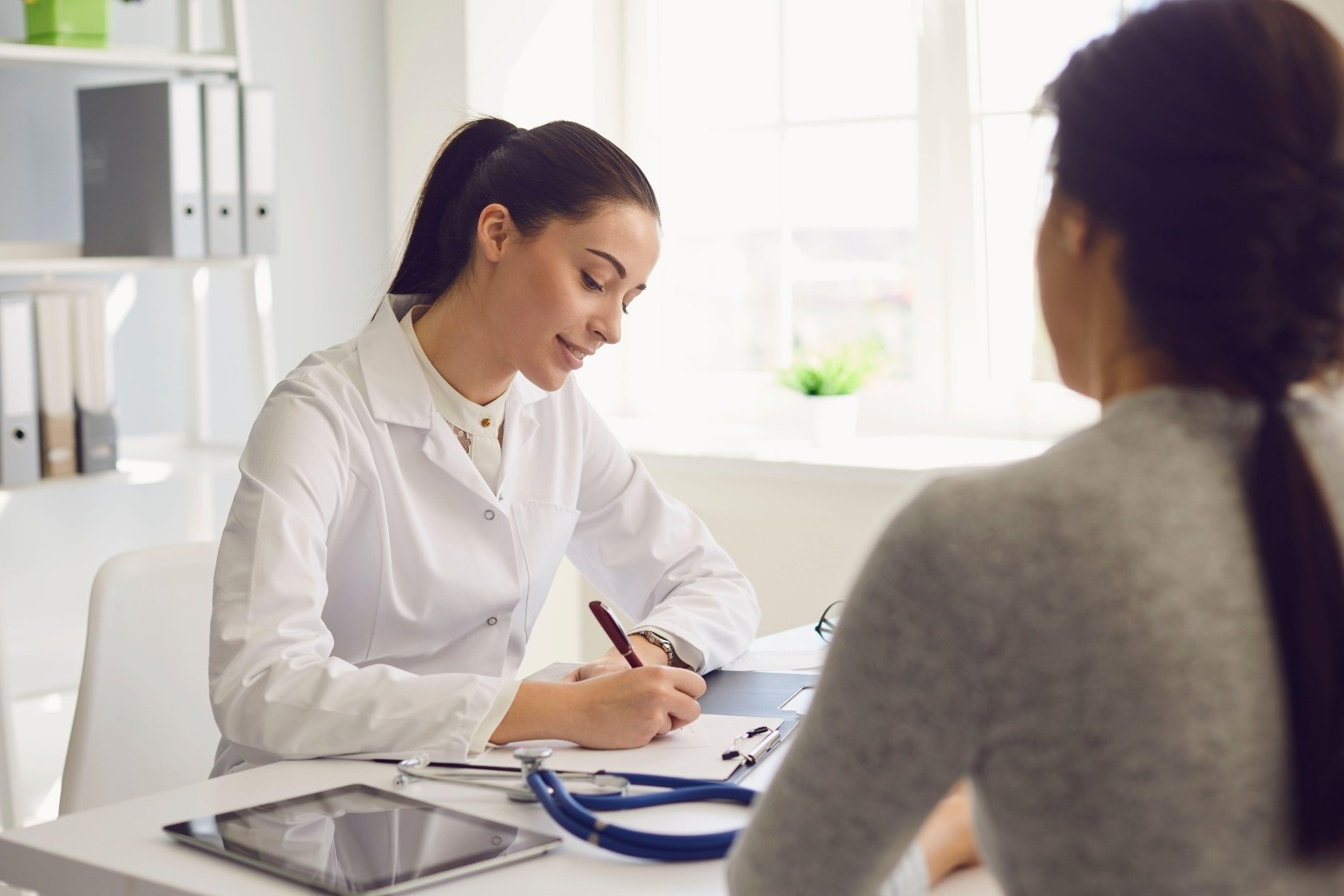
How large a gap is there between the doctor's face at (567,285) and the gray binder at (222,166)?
1.00 metres

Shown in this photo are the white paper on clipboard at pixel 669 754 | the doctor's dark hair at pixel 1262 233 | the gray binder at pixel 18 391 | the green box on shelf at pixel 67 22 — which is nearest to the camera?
the doctor's dark hair at pixel 1262 233

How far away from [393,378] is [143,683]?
0.49 m

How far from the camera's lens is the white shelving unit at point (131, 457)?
237cm

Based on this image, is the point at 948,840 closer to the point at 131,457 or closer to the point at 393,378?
the point at 393,378

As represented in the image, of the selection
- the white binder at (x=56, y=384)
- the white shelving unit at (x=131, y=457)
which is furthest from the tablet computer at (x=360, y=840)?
the white binder at (x=56, y=384)

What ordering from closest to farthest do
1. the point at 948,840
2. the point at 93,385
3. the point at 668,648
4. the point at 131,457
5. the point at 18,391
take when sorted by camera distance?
1. the point at 948,840
2. the point at 668,648
3. the point at 18,391
4. the point at 93,385
5. the point at 131,457

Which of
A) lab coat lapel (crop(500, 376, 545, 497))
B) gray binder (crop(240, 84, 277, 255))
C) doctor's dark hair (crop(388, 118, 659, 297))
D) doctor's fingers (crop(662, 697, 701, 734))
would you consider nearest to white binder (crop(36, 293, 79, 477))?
gray binder (crop(240, 84, 277, 255))

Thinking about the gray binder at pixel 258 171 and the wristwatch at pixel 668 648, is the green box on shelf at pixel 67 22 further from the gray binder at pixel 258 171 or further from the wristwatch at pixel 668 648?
the wristwatch at pixel 668 648

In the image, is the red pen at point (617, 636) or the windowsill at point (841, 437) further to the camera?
the windowsill at point (841, 437)

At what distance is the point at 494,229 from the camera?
5.73 feet

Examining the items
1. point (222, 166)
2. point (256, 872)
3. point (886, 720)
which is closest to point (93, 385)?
point (222, 166)

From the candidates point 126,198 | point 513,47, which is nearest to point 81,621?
point 126,198

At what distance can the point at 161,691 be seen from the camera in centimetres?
175

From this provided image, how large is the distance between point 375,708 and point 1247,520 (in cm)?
89
